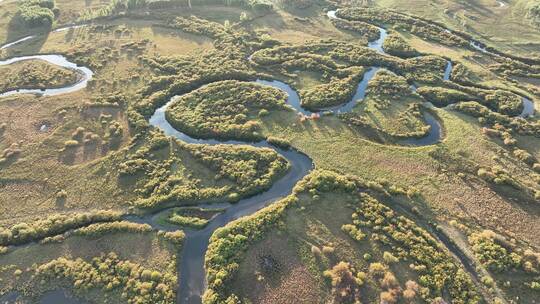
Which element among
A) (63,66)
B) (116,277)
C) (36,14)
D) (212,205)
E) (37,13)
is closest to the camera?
(116,277)

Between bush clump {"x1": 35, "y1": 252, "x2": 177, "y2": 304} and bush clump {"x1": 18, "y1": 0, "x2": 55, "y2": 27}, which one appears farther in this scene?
bush clump {"x1": 18, "y1": 0, "x2": 55, "y2": 27}

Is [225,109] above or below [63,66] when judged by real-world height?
below

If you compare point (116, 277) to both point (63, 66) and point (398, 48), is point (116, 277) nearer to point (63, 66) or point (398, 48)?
point (63, 66)

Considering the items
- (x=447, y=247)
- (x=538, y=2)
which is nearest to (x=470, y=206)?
(x=447, y=247)

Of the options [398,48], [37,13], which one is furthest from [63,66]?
[398,48]

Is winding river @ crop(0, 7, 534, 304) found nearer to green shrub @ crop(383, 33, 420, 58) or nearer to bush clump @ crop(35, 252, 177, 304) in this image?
bush clump @ crop(35, 252, 177, 304)

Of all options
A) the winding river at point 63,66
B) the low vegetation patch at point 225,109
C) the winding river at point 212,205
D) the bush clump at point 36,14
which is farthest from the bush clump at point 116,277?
the bush clump at point 36,14

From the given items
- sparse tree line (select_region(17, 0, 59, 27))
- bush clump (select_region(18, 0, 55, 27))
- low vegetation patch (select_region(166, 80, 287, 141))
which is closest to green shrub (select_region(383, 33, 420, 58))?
low vegetation patch (select_region(166, 80, 287, 141))

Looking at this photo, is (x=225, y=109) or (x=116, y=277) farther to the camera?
(x=225, y=109)
